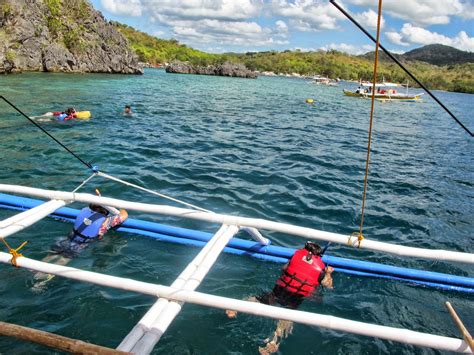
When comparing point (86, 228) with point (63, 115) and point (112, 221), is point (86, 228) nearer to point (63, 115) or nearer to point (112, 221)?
point (112, 221)

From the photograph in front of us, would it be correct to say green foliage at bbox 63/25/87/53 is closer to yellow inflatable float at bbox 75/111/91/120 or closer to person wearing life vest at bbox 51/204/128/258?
yellow inflatable float at bbox 75/111/91/120

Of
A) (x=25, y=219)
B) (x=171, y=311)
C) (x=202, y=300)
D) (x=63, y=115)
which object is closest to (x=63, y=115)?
(x=63, y=115)

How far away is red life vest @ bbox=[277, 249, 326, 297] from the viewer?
20.6 feet

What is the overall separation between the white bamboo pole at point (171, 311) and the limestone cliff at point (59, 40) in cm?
6283

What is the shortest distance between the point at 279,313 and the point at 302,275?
2.60m

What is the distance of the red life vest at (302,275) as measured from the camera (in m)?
6.27

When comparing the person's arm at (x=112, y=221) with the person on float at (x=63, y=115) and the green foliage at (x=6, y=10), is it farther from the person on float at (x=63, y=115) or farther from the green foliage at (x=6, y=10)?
the green foliage at (x=6, y=10)

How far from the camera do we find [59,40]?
2982 inches

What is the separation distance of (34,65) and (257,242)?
71209 millimetres

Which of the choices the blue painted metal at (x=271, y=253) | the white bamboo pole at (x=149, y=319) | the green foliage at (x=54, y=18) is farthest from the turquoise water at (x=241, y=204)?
the green foliage at (x=54, y=18)

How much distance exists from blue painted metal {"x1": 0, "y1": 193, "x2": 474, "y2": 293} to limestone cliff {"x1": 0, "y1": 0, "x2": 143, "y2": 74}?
2284 inches

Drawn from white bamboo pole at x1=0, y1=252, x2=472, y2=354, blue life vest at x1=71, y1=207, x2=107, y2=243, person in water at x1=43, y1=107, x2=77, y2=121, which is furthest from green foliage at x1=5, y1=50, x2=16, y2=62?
white bamboo pole at x1=0, y1=252, x2=472, y2=354

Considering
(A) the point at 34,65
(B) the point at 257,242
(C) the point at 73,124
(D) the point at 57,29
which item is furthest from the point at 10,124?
(D) the point at 57,29

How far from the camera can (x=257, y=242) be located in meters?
7.82
